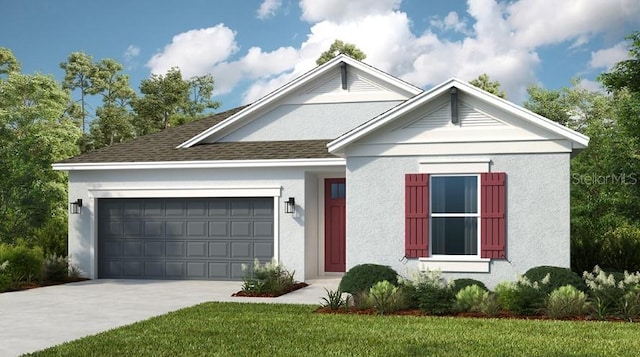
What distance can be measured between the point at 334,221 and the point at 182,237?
4078 mm

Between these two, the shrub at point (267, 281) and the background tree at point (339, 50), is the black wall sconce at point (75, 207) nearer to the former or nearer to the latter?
the shrub at point (267, 281)

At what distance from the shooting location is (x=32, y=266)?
17750 millimetres

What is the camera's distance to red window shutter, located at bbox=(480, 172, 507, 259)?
44.9 ft

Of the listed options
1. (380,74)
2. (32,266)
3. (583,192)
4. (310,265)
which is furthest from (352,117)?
(583,192)

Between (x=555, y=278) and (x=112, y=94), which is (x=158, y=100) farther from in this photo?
(x=555, y=278)

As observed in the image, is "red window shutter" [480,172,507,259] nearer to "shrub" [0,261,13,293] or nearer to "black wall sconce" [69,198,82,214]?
"shrub" [0,261,13,293]

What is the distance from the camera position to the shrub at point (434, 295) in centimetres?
1240

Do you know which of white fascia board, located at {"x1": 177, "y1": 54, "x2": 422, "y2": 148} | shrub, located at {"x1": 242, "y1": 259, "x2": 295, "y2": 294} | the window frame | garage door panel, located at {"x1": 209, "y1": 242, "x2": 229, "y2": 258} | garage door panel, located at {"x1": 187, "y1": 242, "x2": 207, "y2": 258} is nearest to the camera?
the window frame

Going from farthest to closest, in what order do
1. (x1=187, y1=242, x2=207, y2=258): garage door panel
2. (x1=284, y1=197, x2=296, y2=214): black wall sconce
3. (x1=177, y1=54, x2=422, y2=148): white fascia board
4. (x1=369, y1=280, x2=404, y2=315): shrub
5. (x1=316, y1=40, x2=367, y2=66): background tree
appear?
(x1=316, y1=40, x2=367, y2=66): background tree
(x1=177, y1=54, x2=422, y2=148): white fascia board
(x1=187, y1=242, x2=207, y2=258): garage door panel
(x1=284, y1=197, x2=296, y2=214): black wall sconce
(x1=369, y1=280, x2=404, y2=315): shrub

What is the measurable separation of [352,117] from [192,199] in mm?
4964

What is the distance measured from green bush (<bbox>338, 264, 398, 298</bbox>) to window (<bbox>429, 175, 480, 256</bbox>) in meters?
1.13

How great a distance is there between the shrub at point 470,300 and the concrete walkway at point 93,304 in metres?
2.95

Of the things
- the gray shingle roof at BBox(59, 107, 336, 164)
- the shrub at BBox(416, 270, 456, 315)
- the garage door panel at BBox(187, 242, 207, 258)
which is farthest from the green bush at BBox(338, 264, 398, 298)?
the garage door panel at BBox(187, 242, 207, 258)

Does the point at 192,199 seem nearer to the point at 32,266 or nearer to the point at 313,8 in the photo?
the point at 32,266
